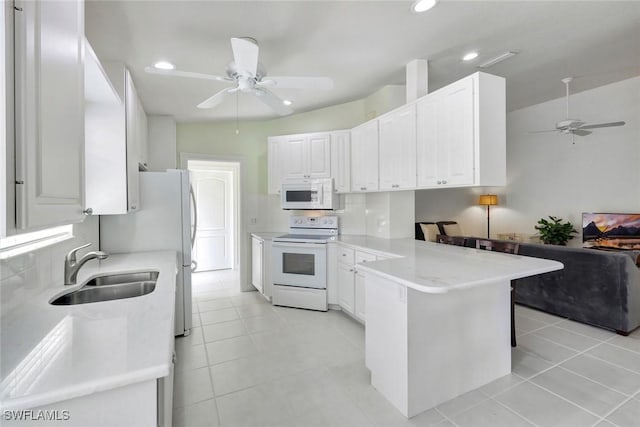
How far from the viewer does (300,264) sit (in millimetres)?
3734

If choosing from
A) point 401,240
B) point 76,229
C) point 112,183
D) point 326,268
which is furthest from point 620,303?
point 76,229

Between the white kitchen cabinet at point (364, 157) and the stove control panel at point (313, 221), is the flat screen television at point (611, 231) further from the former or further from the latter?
the stove control panel at point (313, 221)

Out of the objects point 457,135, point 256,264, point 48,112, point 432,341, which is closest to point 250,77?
point 48,112

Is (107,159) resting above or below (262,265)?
above

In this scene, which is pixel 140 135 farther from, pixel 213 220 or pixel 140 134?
pixel 213 220

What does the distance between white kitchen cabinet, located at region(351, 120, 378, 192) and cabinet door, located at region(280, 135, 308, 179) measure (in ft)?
2.34

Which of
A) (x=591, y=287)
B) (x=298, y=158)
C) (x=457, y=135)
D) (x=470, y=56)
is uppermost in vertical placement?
(x=470, y=56)

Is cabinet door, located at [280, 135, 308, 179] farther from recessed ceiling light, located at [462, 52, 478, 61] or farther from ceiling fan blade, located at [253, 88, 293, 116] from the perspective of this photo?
recessed ceiling light, located at [462, 52, 478, 61]

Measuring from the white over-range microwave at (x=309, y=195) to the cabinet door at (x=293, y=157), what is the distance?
0.12 metres

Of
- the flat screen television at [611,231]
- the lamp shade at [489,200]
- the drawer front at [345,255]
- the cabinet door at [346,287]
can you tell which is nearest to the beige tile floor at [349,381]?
the cabinet door at [346,287]

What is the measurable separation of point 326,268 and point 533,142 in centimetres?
484

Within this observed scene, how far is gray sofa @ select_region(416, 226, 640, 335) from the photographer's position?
9.26 feet

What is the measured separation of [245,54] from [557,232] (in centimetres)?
547

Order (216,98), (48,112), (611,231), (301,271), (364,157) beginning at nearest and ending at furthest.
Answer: (48,112) → (216,98) → (364,157) → (301,271) → (611,231)
